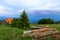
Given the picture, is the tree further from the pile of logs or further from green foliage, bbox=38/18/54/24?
green foliage, bbox=38/18/54/24

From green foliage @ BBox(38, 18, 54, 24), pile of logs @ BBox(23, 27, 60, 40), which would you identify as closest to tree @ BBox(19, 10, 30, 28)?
pile of logs @ BBox(23, 27, 60, 40)

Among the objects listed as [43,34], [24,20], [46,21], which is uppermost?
[24,20]

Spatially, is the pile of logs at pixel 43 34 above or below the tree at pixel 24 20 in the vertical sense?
below

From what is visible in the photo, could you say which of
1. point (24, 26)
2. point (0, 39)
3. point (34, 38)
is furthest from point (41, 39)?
point (24, 26)

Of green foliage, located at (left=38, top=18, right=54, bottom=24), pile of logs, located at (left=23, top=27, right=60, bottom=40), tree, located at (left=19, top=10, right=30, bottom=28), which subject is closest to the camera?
pile of logs, located at (left=23, top=27, right=60, bottom=40)

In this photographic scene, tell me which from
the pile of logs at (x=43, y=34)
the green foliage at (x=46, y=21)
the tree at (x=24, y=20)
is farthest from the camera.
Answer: the green foliage at (x=46, y=21)

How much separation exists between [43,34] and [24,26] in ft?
12.9

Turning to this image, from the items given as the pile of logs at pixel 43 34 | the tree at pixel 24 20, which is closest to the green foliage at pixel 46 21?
the tree at pixel 24 20

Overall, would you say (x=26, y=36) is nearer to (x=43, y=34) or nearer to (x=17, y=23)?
(x=43, y=34)

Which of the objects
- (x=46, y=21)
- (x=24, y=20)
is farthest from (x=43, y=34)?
(x=46, y=21)

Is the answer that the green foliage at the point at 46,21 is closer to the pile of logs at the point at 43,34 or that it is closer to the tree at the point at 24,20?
the tree at the point at 24,20

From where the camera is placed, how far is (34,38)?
9500 millimetres

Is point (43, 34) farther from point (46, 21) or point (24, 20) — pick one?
point (46, 21)

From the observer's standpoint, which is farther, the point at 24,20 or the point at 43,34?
the point at 24,20
